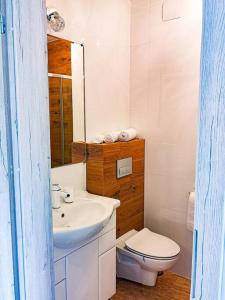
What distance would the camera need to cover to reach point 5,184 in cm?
84

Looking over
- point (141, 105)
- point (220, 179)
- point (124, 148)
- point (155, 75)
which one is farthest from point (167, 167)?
point (220, 179)

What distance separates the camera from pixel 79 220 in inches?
66.8

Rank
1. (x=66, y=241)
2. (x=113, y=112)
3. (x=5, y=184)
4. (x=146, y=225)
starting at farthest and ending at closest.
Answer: (x=146, y=225)
(x=113, y=112)
(x=66, y=241)
(x=5, y=184)

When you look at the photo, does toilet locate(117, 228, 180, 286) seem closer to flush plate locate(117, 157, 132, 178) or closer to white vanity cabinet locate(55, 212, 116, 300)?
white vanity cabinet locate(55, 212, 116, 300)

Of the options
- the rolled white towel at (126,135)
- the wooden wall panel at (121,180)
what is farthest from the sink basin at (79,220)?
the rolled white towel at (126,135)

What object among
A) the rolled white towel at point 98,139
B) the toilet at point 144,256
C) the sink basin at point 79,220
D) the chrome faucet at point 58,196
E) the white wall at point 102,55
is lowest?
the toilet at point 144,256

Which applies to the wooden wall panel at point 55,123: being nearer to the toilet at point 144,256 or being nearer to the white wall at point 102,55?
the white wall at point 102,55

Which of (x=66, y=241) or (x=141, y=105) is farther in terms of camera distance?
(x=141, y=105)

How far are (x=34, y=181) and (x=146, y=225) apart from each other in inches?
74.4

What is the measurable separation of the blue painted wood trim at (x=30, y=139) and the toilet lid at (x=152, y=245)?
1.20 meters

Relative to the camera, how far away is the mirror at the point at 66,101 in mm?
1789

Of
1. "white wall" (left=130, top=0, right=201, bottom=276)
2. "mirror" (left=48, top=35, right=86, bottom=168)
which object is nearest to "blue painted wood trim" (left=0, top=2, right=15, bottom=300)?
"mirror" (left=48, top=35, right=86, bottom=168)

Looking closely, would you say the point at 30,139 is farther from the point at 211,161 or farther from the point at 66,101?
the point at 66,101

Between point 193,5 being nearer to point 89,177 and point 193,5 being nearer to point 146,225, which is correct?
point 89,177
